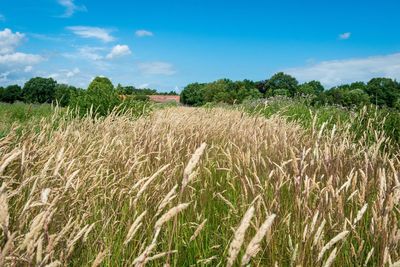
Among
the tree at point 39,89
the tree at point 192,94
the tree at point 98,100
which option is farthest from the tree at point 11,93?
the tree at point 98,100

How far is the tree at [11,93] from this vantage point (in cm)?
6202

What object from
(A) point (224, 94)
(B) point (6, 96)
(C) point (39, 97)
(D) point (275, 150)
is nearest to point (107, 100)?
(D) point (275, 150)

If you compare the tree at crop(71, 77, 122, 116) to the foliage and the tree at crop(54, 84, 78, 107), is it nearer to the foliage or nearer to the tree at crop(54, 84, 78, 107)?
the tree at crop(54, 84, 78, 107)

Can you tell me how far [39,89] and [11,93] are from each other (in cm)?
535

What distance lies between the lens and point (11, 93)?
62.8m

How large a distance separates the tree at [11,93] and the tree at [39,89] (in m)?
1.26

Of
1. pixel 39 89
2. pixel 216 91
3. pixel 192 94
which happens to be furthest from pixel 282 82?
pixel 39 89

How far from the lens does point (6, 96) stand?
61875mm

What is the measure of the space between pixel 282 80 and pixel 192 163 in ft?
221

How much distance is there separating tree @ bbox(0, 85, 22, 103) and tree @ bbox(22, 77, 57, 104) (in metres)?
1.26

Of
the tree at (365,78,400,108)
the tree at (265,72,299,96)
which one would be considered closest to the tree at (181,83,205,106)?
the tree at (265,72,299,96)

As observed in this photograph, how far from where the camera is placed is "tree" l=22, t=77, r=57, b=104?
200 ft

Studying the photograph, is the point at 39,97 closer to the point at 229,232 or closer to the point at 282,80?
the point at 282,80

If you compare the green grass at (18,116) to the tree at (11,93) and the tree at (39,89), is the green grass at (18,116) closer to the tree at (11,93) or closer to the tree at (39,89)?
the tree at (39,89)
